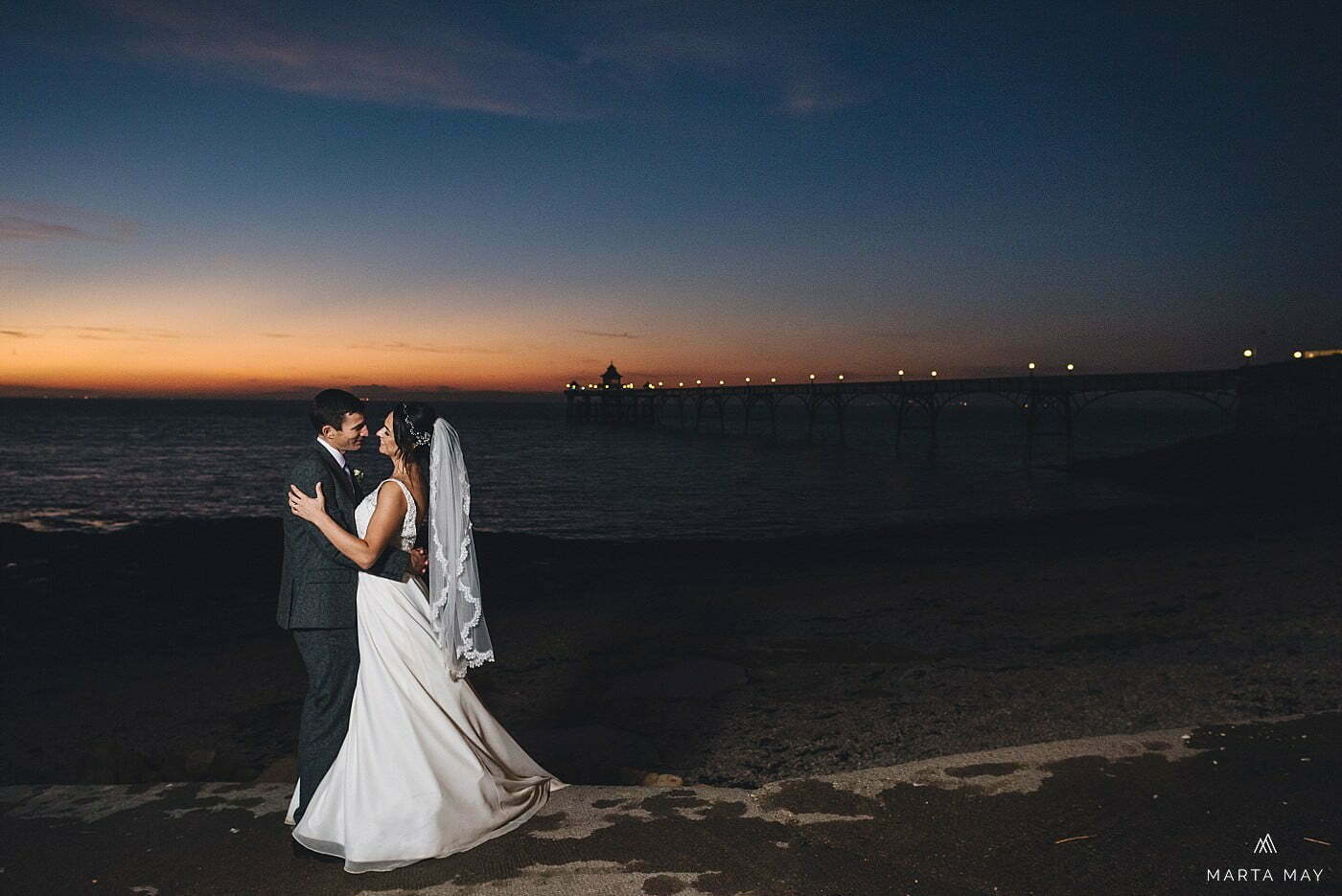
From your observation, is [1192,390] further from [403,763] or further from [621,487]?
[403,763]

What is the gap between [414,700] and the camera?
3.69 meters

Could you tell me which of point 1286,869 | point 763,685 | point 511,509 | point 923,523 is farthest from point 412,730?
point 511,509

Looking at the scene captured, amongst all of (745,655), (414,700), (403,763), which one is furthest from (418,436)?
(745,655)

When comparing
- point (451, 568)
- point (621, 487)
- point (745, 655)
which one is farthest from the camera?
point (621, 487)

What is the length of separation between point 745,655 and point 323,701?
18.6 feet

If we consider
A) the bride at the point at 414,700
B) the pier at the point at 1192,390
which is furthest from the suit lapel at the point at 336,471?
the pier at the point at 1192,390

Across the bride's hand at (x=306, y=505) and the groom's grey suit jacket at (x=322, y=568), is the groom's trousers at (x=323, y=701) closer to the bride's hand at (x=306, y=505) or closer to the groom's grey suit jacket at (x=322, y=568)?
the groom's grey suit jacket at (x=322, y=568)

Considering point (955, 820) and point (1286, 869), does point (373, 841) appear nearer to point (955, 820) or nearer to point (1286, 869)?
point (955, 820)

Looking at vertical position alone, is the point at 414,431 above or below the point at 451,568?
above

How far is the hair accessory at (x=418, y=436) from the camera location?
367cm

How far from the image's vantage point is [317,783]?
12.1ft

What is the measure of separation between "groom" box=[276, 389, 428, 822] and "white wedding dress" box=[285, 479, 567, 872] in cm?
7

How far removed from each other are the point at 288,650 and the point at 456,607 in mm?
7722

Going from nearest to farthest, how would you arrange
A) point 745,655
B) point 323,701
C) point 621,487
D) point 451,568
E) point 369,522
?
point 369,522, point 323,701, point 451,568, point 745,655, point 621,487
